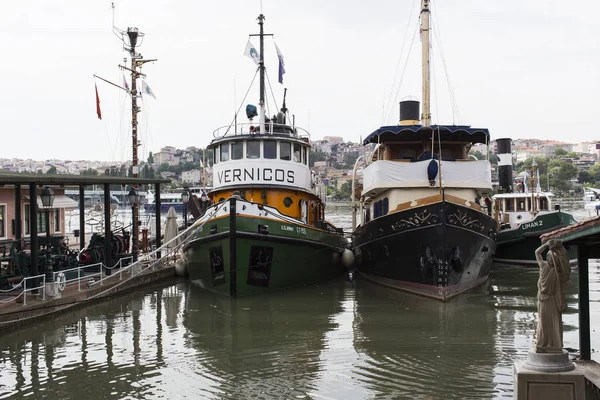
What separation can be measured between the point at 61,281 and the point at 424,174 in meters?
11.5

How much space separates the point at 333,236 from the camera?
22625 millimetres

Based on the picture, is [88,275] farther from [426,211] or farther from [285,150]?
[426,211]

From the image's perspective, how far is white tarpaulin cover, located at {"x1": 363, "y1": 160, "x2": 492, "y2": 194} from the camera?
20266 mm

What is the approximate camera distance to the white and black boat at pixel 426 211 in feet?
58.4

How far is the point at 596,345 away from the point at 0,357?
1179cm

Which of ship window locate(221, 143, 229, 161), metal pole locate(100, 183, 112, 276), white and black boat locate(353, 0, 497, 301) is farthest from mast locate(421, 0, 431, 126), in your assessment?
metal pole locate(100, 183, 112, 276)

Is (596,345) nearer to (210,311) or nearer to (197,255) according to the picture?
(210,311)

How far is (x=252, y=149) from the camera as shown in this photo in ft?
70.4

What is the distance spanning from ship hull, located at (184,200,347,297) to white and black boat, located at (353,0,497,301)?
2.58 meters

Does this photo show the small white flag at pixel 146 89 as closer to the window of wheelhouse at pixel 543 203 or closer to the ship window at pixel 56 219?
the ship window at pixel 56 219

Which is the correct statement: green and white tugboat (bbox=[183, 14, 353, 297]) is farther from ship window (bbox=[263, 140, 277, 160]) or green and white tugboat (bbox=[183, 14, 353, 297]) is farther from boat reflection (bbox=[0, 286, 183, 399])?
boat reflection (bbox=[0, 286, 183, 399])

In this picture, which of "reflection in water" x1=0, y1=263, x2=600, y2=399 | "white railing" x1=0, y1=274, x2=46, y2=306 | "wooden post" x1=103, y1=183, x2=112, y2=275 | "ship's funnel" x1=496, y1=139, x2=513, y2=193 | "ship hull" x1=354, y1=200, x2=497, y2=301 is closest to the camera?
"reflection in water" x1=0, y1=263, x2=600, y2=399

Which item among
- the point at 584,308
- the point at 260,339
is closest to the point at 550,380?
the point at 584,308

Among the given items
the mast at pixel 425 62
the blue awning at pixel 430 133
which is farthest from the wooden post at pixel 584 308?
the mast at pixel 425 62
